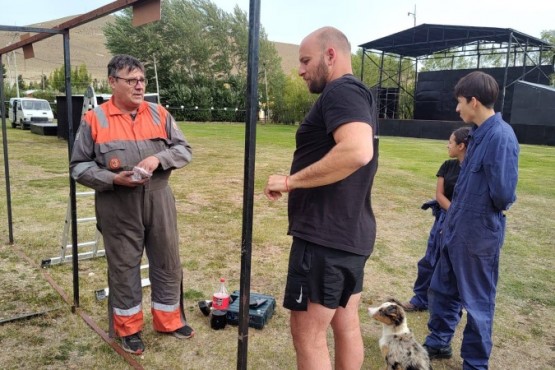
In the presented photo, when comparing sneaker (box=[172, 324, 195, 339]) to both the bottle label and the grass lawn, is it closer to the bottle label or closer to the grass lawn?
the grass lawn

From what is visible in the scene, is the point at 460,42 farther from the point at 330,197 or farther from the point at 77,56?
the point at 77,56

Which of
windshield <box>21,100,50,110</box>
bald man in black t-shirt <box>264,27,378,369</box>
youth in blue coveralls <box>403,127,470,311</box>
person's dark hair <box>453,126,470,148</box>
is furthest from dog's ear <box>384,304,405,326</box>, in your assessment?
windshield <box>21,100,50,110</box>

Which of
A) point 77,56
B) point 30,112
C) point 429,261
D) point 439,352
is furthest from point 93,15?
point 77,56

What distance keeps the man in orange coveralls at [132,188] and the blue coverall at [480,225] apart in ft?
5.99

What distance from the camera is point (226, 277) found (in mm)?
4328

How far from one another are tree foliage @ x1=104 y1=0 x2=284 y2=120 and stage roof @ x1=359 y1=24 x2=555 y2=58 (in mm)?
14772

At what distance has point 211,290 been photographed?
13.2 ft

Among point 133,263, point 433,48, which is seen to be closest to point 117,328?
point 133,263

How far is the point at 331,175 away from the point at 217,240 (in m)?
3.92

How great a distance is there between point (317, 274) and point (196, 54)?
44382 millimetres

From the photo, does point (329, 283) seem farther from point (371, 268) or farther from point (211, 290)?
point (371, 268)

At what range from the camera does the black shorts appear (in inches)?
74.5

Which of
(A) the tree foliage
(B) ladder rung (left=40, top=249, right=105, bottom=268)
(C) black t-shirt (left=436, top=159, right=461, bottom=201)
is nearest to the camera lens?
(C) black t-shirt (left=436, top=159, right=461, bottom=201)

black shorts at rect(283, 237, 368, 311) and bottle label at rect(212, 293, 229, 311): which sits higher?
black shorts at rect(283, 237, 368, 311)
